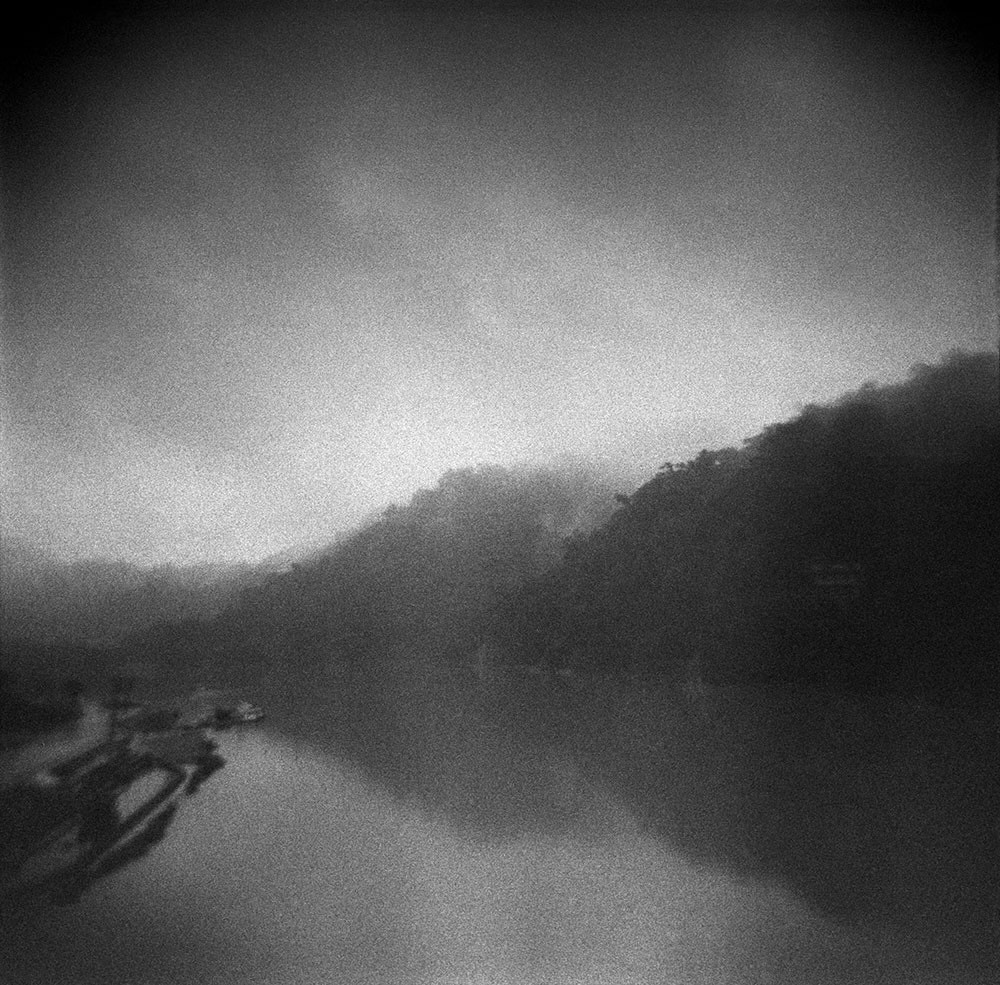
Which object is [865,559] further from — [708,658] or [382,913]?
[382,913]

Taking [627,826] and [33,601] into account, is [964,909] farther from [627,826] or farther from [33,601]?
[33,601]

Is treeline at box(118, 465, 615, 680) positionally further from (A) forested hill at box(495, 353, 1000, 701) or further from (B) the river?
(A) forested hill at box(495, 353, 1000, 701)

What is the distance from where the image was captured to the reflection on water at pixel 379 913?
2662 millimetres

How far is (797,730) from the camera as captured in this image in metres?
9.65

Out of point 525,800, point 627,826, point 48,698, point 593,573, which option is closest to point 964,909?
point 627,826

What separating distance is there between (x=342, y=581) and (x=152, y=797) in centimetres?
419

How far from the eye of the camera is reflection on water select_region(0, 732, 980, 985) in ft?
8.73

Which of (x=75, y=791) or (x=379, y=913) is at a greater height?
(x=75, y=791)

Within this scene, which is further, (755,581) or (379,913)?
(755,581)

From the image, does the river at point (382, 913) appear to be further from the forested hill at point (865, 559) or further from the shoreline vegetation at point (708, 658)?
the forested hill at point (865, 559)

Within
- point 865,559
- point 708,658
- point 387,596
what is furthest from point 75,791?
point 708,658

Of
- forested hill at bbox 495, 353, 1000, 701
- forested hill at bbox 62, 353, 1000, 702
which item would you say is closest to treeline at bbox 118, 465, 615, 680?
forested hill at bbox 62, 353, 1000, 702

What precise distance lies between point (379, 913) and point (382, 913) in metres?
0.02

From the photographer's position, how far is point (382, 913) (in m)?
3.62
